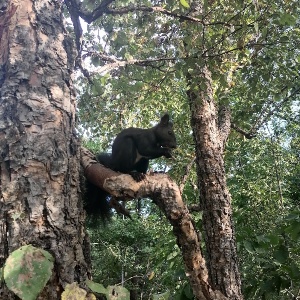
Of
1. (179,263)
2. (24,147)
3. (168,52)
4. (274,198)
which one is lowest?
(179,263)

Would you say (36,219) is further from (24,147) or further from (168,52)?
(168,52)

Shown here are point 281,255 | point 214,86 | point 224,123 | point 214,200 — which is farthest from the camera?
point 214,86

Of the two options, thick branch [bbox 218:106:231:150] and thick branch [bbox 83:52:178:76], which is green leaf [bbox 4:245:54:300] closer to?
thick branch [bbox 83:52:178:76]

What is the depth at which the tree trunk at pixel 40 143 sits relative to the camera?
1310 millimetres

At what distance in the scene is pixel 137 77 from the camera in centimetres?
300

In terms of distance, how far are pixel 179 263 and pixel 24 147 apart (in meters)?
2.34

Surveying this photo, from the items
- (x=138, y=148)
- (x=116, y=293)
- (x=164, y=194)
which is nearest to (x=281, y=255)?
(x=138, y=148)

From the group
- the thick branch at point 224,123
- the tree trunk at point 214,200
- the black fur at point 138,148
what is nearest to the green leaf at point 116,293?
the black fur at point 138,148

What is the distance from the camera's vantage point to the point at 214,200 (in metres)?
3.38

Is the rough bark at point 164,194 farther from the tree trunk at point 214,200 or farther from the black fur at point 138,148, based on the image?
the tree trunk at point 214,200

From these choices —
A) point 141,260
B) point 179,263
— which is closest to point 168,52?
point 179,263

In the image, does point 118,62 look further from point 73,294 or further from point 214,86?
point 214,86

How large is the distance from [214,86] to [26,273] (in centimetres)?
429

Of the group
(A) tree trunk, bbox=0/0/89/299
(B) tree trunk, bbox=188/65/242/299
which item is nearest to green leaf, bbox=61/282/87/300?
(A) tree trunk, bbox=0/0/89/299
